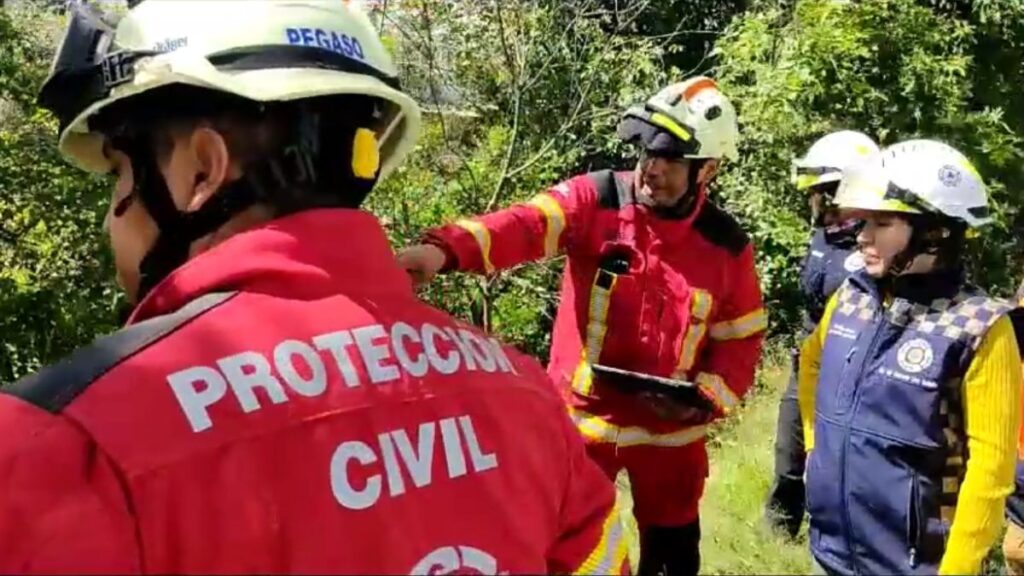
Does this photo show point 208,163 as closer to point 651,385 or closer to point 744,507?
point 651,385

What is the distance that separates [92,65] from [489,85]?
7797 mm

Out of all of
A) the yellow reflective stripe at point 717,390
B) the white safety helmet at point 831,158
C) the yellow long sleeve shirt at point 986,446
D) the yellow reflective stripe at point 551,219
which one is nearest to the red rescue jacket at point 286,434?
the yellow long sleeve shirt at point 986,446

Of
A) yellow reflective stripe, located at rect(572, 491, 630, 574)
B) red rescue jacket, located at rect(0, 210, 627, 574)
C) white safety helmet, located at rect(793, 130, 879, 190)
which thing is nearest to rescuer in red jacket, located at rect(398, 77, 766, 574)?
white safety helmet, located at rect(793, 130, 879, 190)

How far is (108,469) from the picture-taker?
113 centimetres

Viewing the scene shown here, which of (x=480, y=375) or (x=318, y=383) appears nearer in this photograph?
(x=318, y=383)

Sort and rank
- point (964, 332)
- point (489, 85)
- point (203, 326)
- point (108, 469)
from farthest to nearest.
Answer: point (489, 85)
point (964, 332)
point (203, 326)
point (108, 469)

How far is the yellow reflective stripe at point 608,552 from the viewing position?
66.8 inches

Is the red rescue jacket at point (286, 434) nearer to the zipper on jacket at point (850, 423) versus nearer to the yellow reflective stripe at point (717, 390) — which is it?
the zipper on jacket at point (850, 423)

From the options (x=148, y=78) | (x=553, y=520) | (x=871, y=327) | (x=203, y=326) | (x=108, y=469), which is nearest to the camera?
(x=108, y=469)

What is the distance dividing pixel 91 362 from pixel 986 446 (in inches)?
96.9

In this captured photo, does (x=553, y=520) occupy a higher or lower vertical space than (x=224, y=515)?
lower

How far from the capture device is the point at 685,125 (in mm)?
4020

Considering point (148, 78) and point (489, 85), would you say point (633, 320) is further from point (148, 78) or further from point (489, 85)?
point (489, 85)

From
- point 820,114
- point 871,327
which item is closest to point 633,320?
point 871,327
